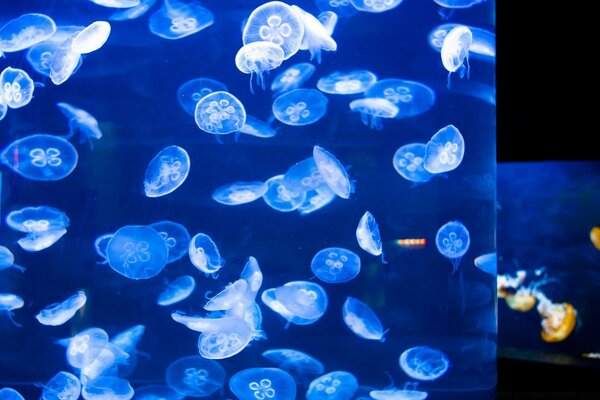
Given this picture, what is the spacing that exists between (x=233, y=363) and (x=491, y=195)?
173cm

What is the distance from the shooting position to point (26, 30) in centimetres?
344

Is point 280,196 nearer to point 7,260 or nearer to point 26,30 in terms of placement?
point 7,260

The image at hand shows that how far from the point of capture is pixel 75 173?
11.0 ft

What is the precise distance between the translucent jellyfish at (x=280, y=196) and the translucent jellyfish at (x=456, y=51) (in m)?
1.12

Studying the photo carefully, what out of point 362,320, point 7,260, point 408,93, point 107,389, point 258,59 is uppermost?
point 258,59

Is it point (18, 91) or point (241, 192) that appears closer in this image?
point (241, 192)

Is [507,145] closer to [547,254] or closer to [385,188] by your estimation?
[547,254]

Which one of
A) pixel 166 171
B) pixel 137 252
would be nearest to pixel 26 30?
pixel 166 171

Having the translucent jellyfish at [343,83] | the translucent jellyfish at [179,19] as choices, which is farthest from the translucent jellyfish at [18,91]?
the translucent jellyfish at [343,83]

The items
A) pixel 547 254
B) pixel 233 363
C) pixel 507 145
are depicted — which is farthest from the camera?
pixel 547 254

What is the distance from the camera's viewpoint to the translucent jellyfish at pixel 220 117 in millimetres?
3321

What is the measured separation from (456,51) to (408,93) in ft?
1.23

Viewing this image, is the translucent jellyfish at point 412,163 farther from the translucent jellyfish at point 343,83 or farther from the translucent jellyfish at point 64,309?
the translucent jellyfish at point 64,309

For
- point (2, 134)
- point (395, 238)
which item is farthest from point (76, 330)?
point (395, 238)
